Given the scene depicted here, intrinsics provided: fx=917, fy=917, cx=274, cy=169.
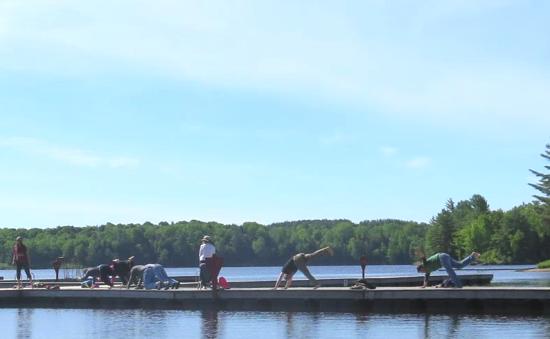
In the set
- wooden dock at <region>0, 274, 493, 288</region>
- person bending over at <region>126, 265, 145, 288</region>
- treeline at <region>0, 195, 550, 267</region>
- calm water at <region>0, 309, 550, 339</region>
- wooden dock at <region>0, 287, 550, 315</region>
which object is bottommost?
calm water at <region>0, 309, 550, 339</region>

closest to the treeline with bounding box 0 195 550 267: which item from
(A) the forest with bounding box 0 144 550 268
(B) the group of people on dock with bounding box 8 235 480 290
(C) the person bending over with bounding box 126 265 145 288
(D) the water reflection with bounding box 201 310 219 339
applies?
(A) the forest with bounding box 0 144 550 268

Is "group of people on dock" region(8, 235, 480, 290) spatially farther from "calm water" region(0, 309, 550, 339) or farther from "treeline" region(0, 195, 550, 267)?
"treeline" region(0, 195, 550, 267)

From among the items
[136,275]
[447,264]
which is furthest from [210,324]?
[136,275]

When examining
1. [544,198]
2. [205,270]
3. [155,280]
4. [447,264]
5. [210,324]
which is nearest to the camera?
[210,324]

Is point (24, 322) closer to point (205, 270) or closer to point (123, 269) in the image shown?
point (205, 270)

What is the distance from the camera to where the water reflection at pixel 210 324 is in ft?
76.1

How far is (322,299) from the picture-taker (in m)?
28.2

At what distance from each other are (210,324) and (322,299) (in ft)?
13.5

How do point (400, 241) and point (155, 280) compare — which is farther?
point (400, 241)

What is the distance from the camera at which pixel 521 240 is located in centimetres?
13738

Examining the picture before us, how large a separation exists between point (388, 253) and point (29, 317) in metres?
171

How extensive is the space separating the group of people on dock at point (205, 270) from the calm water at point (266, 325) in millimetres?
1899

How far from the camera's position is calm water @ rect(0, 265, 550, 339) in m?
22.4

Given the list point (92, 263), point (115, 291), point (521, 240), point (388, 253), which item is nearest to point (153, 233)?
point (92, 263)
